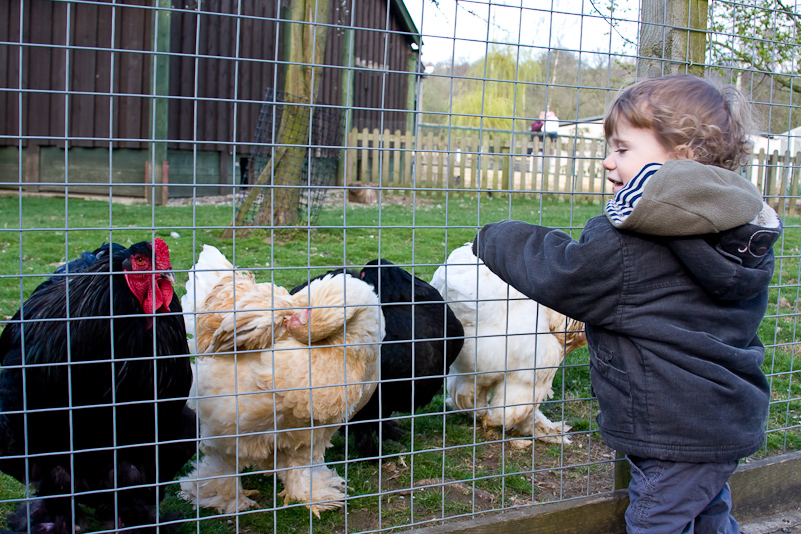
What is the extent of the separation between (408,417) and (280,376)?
30.6 inches

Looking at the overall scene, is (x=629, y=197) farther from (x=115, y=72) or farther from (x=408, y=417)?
(x=115, y=72)

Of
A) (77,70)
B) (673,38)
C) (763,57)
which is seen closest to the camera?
(673,38)

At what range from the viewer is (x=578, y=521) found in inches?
95.9

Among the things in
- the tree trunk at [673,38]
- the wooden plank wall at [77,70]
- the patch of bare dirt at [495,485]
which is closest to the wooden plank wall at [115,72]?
the wooden plank wall at [77,70]

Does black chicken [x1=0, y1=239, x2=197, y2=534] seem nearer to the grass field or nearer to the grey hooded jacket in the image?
the grass field

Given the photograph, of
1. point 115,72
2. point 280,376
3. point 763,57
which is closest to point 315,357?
point 280,376

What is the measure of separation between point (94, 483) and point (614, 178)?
220 cm

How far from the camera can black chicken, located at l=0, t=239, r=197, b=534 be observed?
7.29ft

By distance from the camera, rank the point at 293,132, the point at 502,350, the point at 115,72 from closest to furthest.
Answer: the point at 502,350, the point at 293,132, the point at 115,72

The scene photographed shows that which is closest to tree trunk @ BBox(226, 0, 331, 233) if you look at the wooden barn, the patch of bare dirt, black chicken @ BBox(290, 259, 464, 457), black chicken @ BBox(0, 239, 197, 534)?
the wooden barn

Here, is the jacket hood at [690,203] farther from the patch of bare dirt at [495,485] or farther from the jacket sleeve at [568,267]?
the patch of bare dirt at [495,485]

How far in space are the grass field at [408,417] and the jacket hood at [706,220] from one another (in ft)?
2.15

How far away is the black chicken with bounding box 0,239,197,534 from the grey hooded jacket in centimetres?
140

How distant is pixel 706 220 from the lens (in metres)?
1.55
